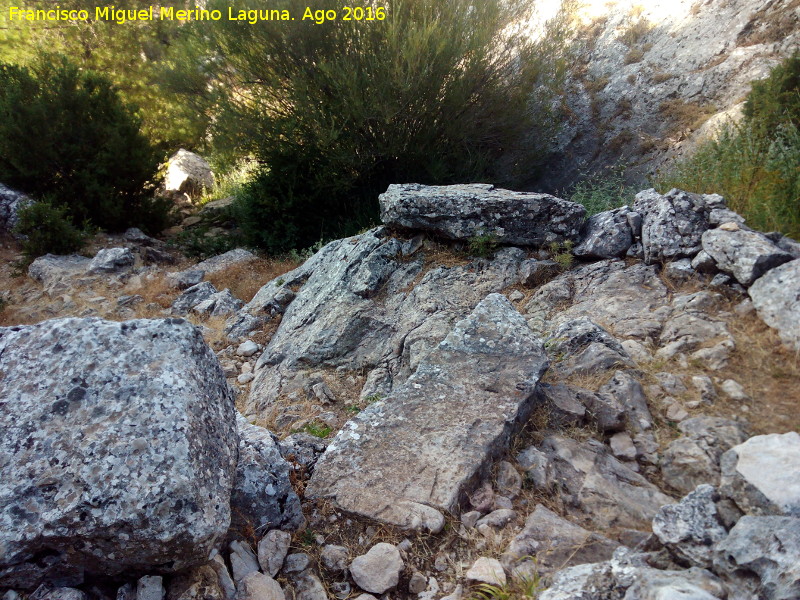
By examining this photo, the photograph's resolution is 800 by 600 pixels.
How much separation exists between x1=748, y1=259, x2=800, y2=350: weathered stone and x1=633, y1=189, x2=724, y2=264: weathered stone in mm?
788

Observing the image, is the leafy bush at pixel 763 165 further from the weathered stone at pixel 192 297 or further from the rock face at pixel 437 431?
the weathered stone at pixel 192 297

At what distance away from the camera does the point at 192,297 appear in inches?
313

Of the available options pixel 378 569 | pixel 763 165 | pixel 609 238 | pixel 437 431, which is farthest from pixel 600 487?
pixel 763 165

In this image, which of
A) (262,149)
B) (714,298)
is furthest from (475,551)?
(262,149)

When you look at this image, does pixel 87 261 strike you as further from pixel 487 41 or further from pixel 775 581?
pixel 775 581

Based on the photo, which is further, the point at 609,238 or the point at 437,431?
the point at 609,238

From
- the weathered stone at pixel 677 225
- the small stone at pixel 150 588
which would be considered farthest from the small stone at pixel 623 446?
the small stone at pixel 150 588

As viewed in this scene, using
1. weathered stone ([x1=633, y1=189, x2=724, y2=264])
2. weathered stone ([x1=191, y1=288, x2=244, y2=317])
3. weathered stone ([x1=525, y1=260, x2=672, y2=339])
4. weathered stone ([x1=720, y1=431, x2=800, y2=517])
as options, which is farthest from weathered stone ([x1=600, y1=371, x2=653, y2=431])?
weathered stone ([x1=191, y1=288, x2=244, y2=317])

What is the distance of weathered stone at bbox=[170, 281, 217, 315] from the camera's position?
7.73m

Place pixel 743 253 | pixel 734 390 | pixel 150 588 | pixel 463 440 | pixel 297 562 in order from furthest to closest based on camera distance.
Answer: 1. pixel 743 253
2. pixel 734 390
3. pixel 463 440
4. pixel 297 562
5. pixel 150 588

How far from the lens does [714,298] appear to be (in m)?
3.87

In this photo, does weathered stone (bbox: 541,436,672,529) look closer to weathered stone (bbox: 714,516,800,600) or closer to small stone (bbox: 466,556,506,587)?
small stone (bbox: 466,556,506,587)

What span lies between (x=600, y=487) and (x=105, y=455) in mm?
2260

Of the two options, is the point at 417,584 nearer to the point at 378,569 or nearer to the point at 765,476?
the point at 378,569
